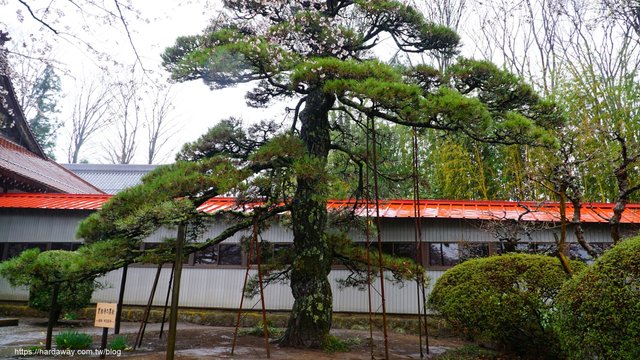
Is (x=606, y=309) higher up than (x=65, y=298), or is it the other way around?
(x=606, y=309)

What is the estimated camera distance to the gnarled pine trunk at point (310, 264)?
5.87 m

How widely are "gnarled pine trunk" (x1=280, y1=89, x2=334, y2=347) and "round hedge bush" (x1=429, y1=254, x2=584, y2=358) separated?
68.1 inches

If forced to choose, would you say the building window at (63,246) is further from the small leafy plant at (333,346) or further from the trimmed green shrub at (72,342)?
the small leafy plant at (333,346)

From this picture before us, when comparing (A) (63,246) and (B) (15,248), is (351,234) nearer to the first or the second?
(A) (63,246)

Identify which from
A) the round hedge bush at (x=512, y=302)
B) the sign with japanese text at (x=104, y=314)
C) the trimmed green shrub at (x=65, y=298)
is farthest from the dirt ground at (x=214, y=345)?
the round hedge bush at (x=512, y=302)

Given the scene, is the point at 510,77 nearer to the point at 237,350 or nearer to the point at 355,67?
the point at 355,67

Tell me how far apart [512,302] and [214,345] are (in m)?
4.00

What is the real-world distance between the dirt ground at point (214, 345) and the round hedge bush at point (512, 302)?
920mm

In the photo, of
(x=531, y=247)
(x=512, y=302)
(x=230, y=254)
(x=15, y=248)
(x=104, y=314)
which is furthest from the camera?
(x=15, y=248)

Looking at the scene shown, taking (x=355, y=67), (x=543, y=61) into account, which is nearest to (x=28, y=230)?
(x=355, y=67)

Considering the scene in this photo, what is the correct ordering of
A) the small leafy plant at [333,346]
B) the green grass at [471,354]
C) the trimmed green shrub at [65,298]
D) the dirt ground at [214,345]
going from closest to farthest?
1. the dirt ground at [214,345]
2. the small leafy plant at [333,346]
3. the green grass at [471,354]
4. the trimmed green shrub at [65,298]

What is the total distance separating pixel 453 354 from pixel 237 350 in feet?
9.77

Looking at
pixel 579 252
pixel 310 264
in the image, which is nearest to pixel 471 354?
pixel 310 264

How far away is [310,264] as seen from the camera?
19.5 ft
